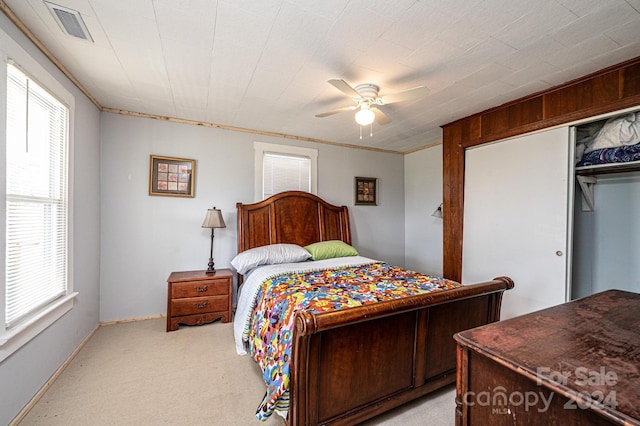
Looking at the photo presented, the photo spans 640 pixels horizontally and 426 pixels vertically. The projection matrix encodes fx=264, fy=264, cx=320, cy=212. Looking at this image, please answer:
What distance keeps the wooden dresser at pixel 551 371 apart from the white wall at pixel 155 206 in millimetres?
3152

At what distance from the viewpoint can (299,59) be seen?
205 centimetres

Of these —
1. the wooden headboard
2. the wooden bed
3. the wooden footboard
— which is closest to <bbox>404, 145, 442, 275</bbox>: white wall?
the wooden headboard

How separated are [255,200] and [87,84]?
6.83 ft

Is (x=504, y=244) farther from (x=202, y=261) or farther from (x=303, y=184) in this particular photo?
(x=202, y=261)

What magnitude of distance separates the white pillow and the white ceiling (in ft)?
5.46

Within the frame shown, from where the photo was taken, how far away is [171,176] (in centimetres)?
Answer: 334

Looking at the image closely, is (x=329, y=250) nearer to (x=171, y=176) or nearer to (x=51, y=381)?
(x=171, y=176)

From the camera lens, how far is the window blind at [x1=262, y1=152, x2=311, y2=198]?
12.6 feet

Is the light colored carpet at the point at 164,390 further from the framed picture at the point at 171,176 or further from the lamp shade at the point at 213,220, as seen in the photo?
the framed picture at the point at 171,176

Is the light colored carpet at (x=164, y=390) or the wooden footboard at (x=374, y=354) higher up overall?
the wooden footboard at (x=374, y=354)

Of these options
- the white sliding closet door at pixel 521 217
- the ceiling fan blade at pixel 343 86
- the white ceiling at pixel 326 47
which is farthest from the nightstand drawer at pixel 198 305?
the white sliding closet door at pixel 521 217

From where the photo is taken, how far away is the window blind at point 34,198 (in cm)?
166

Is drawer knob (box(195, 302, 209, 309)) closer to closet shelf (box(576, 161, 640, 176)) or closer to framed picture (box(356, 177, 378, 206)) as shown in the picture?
framed picture (box(356, 177, 378, 206))

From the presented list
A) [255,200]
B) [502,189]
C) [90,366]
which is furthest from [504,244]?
[90,366]
